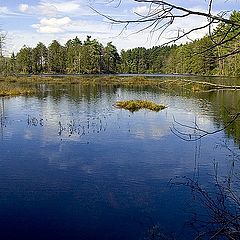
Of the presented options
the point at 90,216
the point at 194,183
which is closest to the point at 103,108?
the point at 194,183

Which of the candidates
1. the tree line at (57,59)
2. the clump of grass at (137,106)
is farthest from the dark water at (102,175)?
the tree line at (57,59)

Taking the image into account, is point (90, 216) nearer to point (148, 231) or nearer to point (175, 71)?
point (148, 231)

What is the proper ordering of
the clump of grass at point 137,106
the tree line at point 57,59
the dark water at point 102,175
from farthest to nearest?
the tree line at point 57,59 < the clump of grass at point 137,106 < the dark water at point 102,175

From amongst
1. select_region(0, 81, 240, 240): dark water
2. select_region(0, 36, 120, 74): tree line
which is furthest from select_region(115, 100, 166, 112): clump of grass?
select_region(0, 36, 120, 74): tree line

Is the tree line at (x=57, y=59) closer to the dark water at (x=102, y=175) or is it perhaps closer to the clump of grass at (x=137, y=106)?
the clump of grass at (x=137, y=106)

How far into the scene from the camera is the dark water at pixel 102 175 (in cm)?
796

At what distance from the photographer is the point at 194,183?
10320mm

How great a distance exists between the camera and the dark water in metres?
7.96

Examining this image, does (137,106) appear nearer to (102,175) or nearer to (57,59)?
(102,175)

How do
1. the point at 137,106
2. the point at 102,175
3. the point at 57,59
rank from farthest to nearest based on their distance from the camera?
the point at 57,59 → the point at 137,106 → the point at 102,175

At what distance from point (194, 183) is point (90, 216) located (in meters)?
3.43

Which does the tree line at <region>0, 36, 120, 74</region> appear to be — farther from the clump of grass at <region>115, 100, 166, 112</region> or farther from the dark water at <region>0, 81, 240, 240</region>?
the dark water at <region>0, 81, 240, 240</region>

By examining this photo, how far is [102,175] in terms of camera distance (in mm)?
11047

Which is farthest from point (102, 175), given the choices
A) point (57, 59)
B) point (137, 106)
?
point (57, 59)
